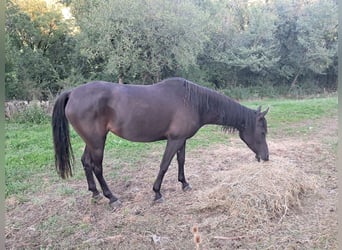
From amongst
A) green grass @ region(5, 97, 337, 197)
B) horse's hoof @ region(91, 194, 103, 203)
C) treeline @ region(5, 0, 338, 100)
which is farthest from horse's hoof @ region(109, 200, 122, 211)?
treeline @ region(5, 0, 338, 100)

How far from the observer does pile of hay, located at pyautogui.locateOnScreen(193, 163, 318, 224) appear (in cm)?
314

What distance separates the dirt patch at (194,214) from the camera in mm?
2750

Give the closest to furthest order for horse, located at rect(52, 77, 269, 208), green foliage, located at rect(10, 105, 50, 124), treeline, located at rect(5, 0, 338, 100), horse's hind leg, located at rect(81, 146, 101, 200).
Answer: horse, located at rect(52, 77, 269, 208)
horse's hind leg, located at rect(81, 146, 101, 200)
green foliage, located at rect(10, 105, 50, 124)
treeline, located at rect(5, 0, 338, 100)

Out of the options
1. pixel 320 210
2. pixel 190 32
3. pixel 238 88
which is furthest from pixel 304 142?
pixel 238 88

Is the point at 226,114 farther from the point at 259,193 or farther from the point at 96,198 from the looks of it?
the point at 96,198

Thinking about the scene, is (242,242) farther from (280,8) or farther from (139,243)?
(280,8)

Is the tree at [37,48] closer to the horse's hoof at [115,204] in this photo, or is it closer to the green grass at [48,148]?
the green grass at [48,148]

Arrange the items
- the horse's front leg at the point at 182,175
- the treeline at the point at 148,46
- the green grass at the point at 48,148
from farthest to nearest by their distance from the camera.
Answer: the treeline at the point at 148,46 → the green grass at the point at 48,148 → the horse's front leg at the point at 182,175

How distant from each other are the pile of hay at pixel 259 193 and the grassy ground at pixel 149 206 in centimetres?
4

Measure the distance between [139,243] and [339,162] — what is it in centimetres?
220

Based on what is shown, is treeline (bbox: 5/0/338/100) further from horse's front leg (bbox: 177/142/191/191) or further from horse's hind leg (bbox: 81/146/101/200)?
horse's front leg (bbox: 177/142/191/191)

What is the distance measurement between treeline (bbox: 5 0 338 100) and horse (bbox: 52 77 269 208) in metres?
7.61

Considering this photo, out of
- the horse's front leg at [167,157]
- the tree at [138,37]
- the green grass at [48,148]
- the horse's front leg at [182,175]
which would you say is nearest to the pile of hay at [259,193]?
the horse's front leg at [182,175]

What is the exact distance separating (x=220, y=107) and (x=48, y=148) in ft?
12.8
